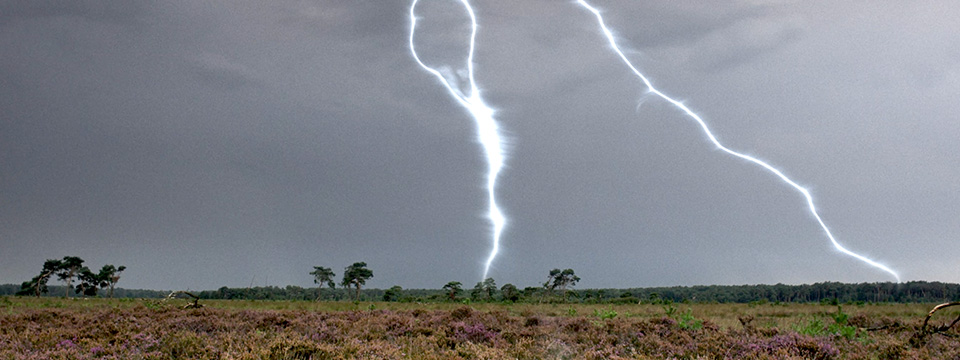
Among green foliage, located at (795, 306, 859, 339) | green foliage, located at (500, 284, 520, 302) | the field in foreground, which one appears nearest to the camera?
the field in foreground

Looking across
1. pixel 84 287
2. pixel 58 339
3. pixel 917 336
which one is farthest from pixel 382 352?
pixel 84 287

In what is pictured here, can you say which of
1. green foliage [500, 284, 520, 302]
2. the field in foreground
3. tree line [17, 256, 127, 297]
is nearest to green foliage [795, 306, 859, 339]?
the field in foreground

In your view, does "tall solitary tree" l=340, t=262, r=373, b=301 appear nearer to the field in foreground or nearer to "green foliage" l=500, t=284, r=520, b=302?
"green foliage" l=500, t=284, r=520, b=302

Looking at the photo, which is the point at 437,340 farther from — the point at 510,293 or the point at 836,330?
the point at 510,293

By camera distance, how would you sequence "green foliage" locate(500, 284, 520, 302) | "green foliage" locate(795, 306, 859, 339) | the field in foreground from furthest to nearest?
"green foliage" locate(500, 284, 520, 302), "green foliage" locate(795, 306, 859, 339), the field in foreground

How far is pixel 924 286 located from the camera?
107 m

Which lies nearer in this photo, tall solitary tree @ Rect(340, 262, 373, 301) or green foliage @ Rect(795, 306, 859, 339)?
green foliage @ Rect(795, 306, 859, 339)

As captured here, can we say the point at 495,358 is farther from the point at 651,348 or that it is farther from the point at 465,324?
the point at 465,324

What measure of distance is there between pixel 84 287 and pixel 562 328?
13684 cm

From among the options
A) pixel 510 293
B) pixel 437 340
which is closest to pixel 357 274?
pixel 510 293

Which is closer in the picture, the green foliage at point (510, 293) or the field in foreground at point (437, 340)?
the field in foreground at point (437, 340)

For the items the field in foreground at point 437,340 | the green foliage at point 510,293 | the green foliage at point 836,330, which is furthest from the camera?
the green foliage at point 510,293

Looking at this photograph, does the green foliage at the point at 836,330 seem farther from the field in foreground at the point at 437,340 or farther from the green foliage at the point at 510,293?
the green foliage at the point at 510,293

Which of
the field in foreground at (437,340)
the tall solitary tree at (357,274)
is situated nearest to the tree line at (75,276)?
the tall solitary tree at (357,274)
